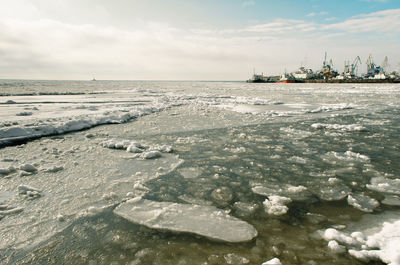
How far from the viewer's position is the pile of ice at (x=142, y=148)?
4.45m

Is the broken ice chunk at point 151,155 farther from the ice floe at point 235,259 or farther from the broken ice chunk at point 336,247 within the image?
the broken ice chunk at point 336,247

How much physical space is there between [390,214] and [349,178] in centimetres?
99

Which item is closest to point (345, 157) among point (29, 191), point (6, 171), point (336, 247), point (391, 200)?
point (391, 200)

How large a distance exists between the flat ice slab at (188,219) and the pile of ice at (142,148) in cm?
172

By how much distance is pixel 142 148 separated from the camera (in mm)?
5035

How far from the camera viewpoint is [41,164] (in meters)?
3.99

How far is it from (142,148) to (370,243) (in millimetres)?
4183

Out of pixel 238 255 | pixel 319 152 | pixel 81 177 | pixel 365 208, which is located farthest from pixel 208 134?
pixel 238 255

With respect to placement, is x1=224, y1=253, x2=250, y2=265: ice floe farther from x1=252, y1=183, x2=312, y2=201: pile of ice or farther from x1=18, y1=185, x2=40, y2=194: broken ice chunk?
x1=18, y1=185, x2=40, y2=194: broken ice chunk

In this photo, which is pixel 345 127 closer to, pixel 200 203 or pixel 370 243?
pixel 370 243

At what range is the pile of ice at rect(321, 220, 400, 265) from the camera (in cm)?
179

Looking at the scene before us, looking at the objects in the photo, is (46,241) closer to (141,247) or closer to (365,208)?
(141,247)

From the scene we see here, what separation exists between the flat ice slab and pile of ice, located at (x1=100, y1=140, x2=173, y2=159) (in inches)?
67.8

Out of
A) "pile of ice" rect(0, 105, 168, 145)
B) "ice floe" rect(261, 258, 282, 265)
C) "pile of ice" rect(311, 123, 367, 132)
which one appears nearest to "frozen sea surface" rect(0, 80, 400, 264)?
"ice floe" rect(261, 258, 282, 265)
